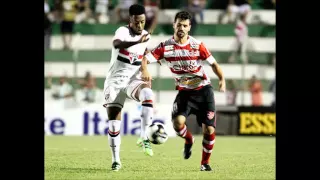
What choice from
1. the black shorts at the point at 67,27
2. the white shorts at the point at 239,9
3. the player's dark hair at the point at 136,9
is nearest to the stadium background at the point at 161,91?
the black shorts at the point at 67,27

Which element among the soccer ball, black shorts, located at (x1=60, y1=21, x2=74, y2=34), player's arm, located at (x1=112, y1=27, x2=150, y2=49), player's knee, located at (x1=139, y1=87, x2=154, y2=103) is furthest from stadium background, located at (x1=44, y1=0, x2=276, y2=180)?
player's arm, located at (x1=112, y1=27, x2=150, y2=49)

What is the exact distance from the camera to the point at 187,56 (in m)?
10.7

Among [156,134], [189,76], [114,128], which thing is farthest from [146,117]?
[189,76]

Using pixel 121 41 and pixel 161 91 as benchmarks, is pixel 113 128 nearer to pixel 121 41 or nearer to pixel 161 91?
pixel 121 41

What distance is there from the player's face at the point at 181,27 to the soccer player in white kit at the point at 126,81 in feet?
1.88

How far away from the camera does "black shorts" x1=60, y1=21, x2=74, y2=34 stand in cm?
2235

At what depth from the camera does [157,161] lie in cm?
1307

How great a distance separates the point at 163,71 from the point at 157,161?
27.1 feet

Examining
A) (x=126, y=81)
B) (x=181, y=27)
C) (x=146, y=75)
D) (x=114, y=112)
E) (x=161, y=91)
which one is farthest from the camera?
(x=161, y=91)

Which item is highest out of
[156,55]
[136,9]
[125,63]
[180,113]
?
[136,9]

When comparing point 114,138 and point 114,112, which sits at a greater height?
point 114,112
